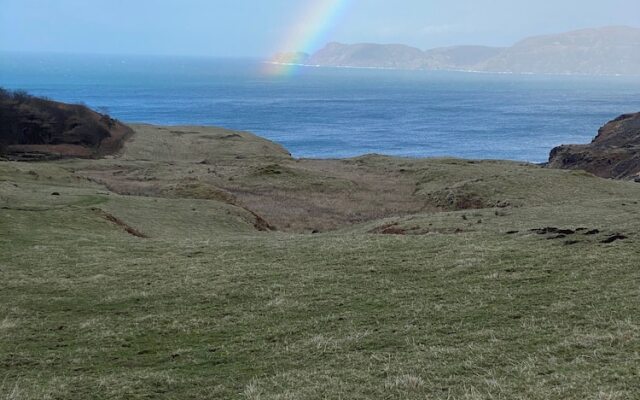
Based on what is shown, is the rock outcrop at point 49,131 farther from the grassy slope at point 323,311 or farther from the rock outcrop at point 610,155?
the rock outcrop at point 610,155

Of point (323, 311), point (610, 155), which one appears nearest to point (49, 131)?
point (610, 155)

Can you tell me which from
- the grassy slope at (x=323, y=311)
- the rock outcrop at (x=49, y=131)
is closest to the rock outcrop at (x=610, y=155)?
the grassy slope at (x=323, y=311)

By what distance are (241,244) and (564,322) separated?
45.0 feet

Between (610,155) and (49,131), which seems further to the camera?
(610,155)

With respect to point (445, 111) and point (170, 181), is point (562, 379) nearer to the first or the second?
point (170, 181)

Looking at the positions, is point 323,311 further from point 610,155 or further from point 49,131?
point 610,155

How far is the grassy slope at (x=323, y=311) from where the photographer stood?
32.7ft

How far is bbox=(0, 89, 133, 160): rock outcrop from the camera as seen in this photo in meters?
68.2

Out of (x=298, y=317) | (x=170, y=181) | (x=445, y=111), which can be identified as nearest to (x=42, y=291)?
(x=298, y=317)

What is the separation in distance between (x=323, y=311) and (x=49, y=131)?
220ft

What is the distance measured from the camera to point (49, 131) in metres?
72.9

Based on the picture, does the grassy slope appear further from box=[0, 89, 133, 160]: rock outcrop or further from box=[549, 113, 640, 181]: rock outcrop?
box=[549, 113, 640, 181]: rock outcrop

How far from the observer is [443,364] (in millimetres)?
10273

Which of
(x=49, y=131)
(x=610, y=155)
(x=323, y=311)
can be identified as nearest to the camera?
(x=323, y=311)
